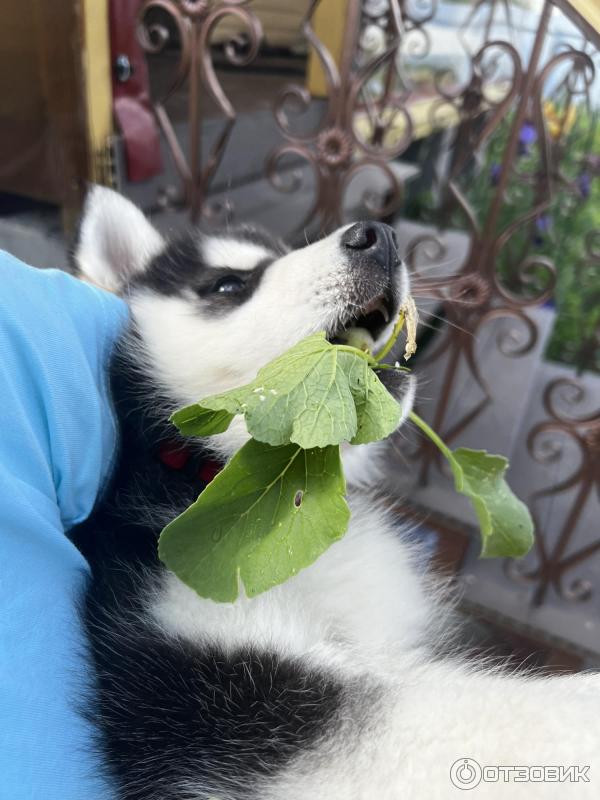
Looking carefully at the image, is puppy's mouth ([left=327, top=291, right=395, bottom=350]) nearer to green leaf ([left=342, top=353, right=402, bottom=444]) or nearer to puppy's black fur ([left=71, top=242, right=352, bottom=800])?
green leaf ([left=342, top=353, right=402, bottom=444])

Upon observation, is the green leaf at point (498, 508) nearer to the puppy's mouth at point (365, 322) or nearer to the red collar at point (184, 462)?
the puppy's mouth at point (365, 322)

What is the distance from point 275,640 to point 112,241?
1.14 meters

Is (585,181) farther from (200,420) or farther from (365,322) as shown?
(200,420)

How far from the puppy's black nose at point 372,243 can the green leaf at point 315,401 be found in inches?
9.9

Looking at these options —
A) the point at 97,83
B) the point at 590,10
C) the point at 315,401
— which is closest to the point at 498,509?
the point at 315,401

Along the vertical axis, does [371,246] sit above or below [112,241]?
above

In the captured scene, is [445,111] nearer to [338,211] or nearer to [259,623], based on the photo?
[338,211]

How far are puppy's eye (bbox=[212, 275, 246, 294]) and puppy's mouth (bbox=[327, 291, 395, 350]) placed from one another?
381 mm

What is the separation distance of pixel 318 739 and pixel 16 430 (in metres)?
0.62

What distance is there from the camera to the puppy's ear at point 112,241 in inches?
61.3

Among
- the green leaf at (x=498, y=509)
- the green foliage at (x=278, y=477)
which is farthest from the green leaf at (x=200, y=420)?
the green leaf at (x=498, y=509)

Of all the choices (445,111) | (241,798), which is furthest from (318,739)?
(445,111)

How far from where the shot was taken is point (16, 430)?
2.97 feet

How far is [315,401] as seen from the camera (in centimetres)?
83
